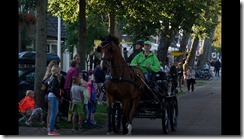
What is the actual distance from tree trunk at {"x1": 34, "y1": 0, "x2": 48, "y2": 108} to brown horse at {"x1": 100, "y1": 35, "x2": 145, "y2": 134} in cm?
280

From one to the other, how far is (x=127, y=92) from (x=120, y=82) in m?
0.31

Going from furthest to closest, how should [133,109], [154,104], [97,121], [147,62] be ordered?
[97,121] < [147,62] < [154,104] < [133,109]

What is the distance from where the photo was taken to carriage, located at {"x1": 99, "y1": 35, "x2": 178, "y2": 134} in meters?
13.6

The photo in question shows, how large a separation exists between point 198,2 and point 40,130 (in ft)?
49.5

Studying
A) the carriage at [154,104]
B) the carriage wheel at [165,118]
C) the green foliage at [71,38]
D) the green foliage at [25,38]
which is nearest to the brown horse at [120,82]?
the carriage at [154,104]

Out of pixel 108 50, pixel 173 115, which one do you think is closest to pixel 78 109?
pixel 108 50

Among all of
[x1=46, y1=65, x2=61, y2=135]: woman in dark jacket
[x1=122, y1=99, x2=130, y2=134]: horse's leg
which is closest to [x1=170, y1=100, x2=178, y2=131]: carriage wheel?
[x1=122, y1=99, x2=130, y2=134]: horse's leg

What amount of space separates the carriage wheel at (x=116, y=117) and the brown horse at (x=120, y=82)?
179 mm

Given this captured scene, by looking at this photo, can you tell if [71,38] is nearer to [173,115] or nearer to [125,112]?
[173,115]

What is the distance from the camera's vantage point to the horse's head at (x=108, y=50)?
13.4m

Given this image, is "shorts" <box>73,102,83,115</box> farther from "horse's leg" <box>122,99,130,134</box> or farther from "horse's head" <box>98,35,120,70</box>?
"horse's head" <box>98,35,120,70</box>

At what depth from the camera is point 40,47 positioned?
16.0 m

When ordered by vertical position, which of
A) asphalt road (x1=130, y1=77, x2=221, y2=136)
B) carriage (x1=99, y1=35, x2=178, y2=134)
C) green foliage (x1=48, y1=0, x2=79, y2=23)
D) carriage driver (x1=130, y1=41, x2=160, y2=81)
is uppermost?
green foliage (x1=48, y1=0, x2=79, y2=23)

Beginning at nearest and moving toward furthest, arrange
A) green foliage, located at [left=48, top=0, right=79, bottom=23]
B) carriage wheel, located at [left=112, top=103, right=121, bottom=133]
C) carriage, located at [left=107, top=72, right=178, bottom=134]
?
carriage wheel, located at [left=112, top=103, right=121, bottom=133] < carriage, located at [left=107, top=72, right=178, bottom=134] < green foliage, located at [left=48, top=0, right=79, bottom=23]
